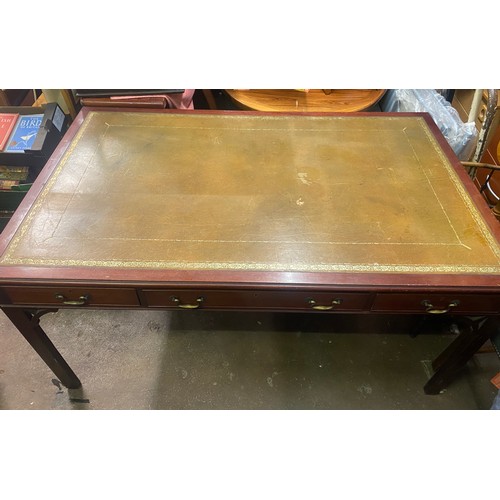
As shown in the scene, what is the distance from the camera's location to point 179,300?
1.27m

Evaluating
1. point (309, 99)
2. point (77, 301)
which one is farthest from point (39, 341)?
point (309, 99)

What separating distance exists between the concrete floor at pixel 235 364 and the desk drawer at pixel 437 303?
0.70m

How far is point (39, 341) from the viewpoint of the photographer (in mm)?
1466

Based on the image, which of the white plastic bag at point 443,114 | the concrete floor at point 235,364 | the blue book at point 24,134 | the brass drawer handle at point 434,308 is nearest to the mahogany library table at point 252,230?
the brass drawer handle at point 434,308

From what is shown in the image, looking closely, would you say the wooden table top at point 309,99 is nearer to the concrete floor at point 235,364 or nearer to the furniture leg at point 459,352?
the concrete floor at point 235,364

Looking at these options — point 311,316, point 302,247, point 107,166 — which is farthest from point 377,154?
point 107,166

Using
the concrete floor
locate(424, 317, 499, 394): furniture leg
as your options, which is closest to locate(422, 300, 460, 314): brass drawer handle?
locate(424, 317, 499, 394): furniture leg

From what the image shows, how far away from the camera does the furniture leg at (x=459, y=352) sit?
55.2 inches

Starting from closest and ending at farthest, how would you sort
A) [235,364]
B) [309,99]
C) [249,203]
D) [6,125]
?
[249,203] < [235,364] < [6,125] < [309,99]

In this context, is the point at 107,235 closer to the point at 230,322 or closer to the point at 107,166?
the point at 107,166

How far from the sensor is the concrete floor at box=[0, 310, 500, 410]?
1.75 metres

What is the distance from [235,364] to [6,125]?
1961 millimetres

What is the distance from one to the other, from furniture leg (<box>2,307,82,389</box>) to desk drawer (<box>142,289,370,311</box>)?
50cm

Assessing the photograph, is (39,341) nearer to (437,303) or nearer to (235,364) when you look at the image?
(235,364)
